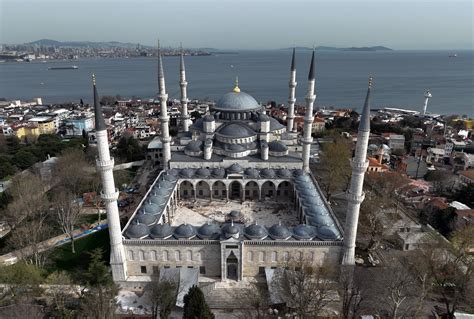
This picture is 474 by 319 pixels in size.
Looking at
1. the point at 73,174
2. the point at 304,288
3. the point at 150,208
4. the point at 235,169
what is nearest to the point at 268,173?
the point at 235,169

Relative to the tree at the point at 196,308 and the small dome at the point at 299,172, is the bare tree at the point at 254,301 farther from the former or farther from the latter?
the small dome at the point at 299,172

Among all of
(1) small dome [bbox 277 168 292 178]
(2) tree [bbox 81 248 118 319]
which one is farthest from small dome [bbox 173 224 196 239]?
(1) small dome [bbox 277 168 292 178]

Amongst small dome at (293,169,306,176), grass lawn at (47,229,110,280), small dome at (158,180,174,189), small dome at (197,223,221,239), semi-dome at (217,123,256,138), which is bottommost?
grass lawn at (47,229,110,280)

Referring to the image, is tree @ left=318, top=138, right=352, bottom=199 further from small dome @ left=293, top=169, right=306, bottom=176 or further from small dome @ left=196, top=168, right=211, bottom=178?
small dome @ left=196, top=168, right=211, bottom=178

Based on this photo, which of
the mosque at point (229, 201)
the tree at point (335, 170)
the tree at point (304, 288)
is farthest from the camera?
the tree at point (335, 170)

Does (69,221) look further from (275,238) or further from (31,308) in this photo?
(275,238)

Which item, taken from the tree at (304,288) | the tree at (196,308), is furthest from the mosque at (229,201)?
the tree at (196,308)
